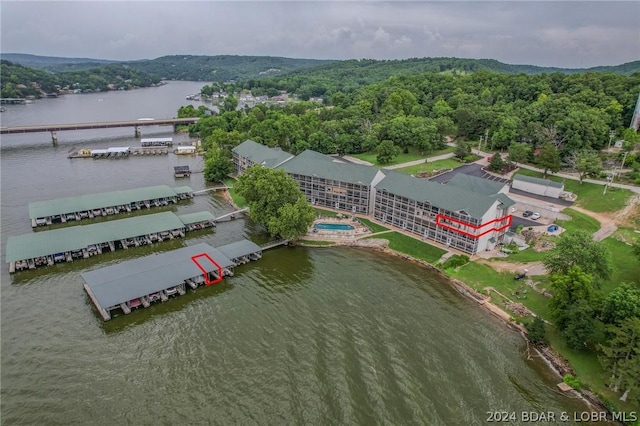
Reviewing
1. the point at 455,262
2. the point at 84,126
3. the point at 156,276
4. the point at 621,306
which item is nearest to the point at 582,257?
the point at 621,306

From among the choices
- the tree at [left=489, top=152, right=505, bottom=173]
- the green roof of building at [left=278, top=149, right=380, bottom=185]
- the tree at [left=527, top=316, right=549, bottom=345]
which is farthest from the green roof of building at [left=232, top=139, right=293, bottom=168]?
the tree at [left=527, top=316, right=549, bottom=345]

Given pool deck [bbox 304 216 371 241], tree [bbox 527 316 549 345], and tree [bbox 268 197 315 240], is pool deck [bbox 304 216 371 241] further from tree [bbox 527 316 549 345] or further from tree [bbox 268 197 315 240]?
tree [bbox 527 316 549 345]

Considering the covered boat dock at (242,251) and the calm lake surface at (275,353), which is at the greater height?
the covered boat dock at (242,251)

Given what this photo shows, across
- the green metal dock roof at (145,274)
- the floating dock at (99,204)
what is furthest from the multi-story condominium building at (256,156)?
the green metal dock roof at (145,274)

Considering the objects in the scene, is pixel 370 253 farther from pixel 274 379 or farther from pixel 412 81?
pixel 412 81

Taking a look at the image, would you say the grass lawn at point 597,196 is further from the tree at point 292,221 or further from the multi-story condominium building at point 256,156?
the multi-story condominium building at point 256,156

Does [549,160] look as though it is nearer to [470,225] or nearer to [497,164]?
[497,164]
